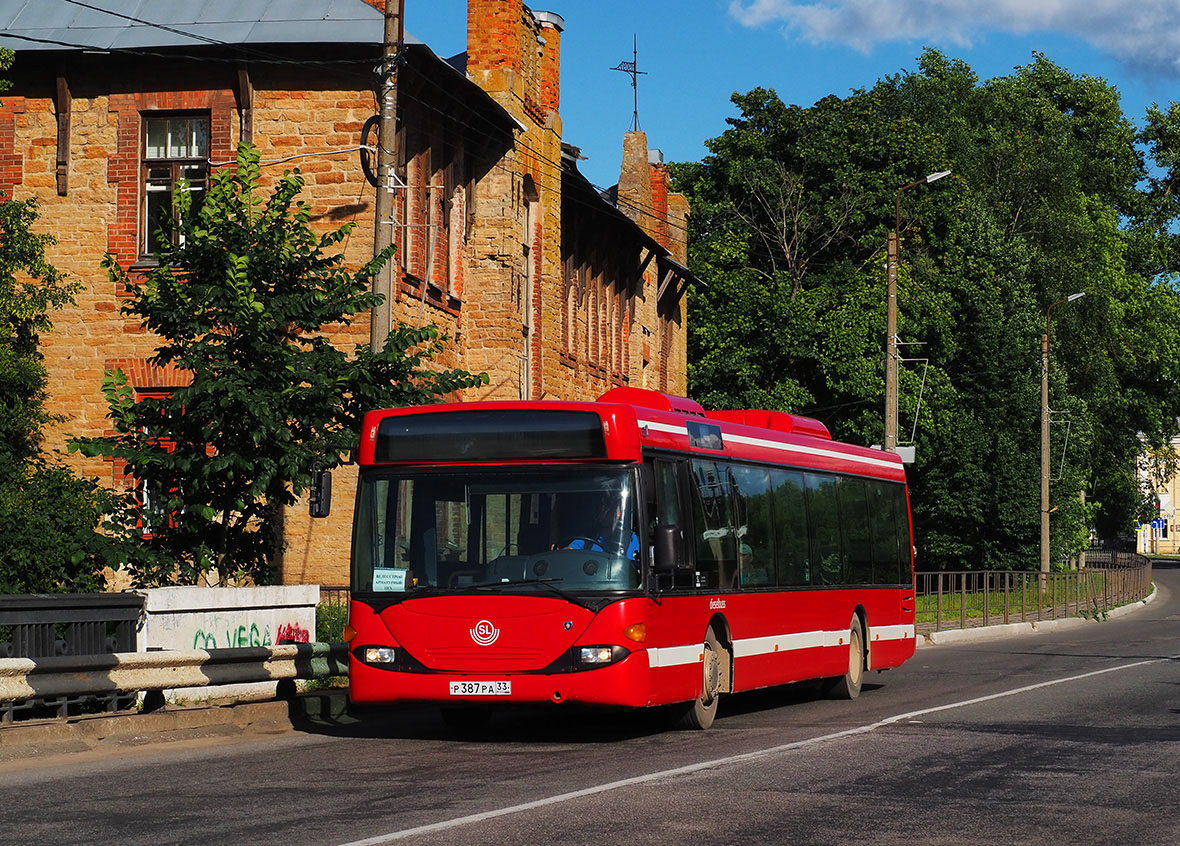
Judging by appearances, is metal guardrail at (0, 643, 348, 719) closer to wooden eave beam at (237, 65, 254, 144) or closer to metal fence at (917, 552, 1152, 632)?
wooden eave beam at (237, 65, 254, 144)

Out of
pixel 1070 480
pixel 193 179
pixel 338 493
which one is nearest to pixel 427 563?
pixel 338 493

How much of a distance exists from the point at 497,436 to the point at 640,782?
399cm

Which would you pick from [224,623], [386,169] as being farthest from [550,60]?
[224,623]

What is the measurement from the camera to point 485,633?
44.3ft

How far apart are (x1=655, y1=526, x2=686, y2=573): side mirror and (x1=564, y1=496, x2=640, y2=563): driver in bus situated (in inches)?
7.2

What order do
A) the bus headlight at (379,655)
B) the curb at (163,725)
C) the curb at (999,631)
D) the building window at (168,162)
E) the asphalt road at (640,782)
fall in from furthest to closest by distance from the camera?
the curb at (999,631) → the building window at (168,162) → the bus headlight at (379,655) → the curb at (163,725) → the asphalt road at (640,782)

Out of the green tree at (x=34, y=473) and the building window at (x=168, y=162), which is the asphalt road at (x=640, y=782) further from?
the building window at (x=168, y=162)

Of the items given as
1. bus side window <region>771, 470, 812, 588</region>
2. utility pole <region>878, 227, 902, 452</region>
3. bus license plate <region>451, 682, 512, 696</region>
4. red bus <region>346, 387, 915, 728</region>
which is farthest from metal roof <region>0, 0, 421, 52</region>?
utility pole <region>878, 227, 902, 452</region>

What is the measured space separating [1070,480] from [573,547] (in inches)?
1902

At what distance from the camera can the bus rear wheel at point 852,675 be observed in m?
19.5

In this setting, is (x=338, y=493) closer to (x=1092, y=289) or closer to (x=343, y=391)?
(x=343, y=391)

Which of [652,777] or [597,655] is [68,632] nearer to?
[597,655]

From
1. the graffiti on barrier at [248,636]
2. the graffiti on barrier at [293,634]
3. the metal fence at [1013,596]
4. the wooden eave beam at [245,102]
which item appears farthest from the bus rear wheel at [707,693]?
the metal fence at [1013,596]

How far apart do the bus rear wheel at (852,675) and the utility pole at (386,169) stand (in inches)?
244
